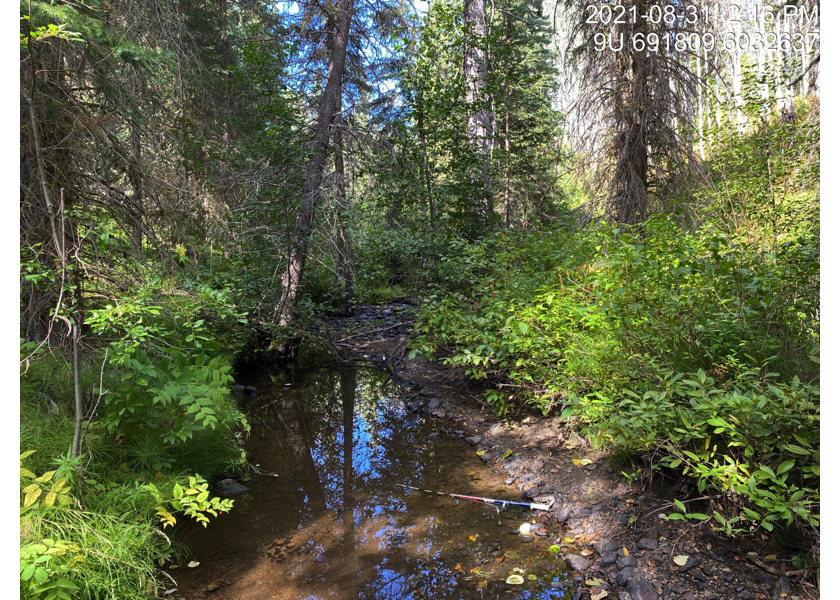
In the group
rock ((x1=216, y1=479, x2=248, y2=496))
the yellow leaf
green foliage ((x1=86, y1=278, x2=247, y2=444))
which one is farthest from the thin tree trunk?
rock ((x1=216, y1=479, x2=248, y2=496))

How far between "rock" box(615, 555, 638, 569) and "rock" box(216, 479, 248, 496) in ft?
10.9

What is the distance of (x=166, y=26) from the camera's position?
5.95 m

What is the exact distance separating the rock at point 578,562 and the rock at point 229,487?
3003mm

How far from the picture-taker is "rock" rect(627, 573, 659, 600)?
9.17 feet

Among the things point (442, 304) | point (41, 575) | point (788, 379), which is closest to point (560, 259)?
point (442, 304)

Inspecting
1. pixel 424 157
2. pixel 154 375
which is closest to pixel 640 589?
pixel 154 375

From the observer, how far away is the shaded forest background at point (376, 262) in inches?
115

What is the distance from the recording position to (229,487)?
14.7 feet

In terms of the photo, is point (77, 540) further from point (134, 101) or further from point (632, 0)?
point (632, 0)

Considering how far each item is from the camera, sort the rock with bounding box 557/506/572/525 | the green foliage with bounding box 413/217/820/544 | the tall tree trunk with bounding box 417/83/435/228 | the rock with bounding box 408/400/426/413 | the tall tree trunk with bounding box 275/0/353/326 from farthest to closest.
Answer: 1. the tall tree trunk with bounding box 417/83/435/228
2. the tall tree trunk with bounding box 275/0/353/326
3. the rock with bounding box 408/400/426/413
4. the rock with bounding box 557/506/572/525
5. the green foliage with bounding box 413/217/820/544

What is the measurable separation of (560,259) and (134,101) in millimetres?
4756

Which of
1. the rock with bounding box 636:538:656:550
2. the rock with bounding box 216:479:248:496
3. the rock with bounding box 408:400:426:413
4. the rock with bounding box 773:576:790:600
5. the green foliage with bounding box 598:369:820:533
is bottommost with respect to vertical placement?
the rock with bounding box 216:479:248:496

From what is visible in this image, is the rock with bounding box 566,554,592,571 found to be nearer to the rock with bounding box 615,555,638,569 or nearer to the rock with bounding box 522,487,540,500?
Answer: the rock with bounding box 615,555,638,569

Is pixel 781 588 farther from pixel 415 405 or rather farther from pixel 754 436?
pixel 415 405
